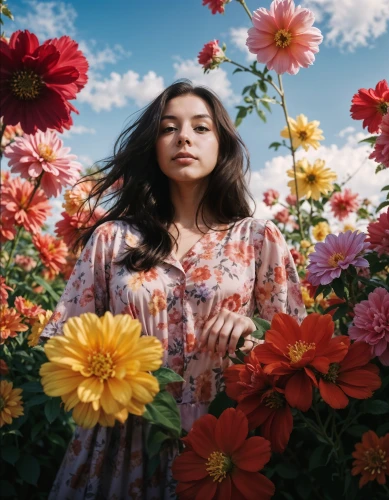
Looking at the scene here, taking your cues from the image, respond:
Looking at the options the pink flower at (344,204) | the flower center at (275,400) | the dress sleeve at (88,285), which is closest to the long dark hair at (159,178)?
the dress sleeve at (88,285)

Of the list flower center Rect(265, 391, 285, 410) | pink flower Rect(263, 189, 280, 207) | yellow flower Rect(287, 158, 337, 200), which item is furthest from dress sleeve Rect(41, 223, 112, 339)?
pink flower Rect(263, 189, 280, 207)

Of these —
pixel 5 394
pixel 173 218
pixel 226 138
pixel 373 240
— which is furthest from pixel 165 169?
pixel 5 394

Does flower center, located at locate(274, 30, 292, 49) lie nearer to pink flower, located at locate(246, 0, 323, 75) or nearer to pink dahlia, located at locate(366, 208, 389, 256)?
pink flower, located at locate(246, 0, 323, 75)

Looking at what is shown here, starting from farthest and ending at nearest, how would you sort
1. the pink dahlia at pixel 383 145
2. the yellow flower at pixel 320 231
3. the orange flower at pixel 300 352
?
the yellow flower at pixel 320 231 < the pink dahlia at pixel 383 145 < the orange flower at pixel 300 352

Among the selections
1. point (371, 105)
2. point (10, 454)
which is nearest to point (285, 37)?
point (371, 105)

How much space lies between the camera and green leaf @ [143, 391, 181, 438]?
574mm

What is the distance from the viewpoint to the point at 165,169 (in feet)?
4.31

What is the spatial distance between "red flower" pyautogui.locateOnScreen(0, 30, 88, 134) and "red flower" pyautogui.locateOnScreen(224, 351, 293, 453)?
47 centimetres

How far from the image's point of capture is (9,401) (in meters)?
1.23

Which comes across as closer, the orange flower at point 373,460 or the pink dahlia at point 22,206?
the orange flower at point 373,460

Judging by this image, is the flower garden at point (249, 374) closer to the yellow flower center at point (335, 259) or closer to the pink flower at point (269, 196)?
Answer: the yellow flower center at point (335, 259)

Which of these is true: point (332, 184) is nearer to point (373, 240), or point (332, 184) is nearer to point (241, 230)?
point (241, 230)

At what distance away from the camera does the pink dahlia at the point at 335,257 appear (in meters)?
0.93

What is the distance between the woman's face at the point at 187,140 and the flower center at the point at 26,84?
609mm
